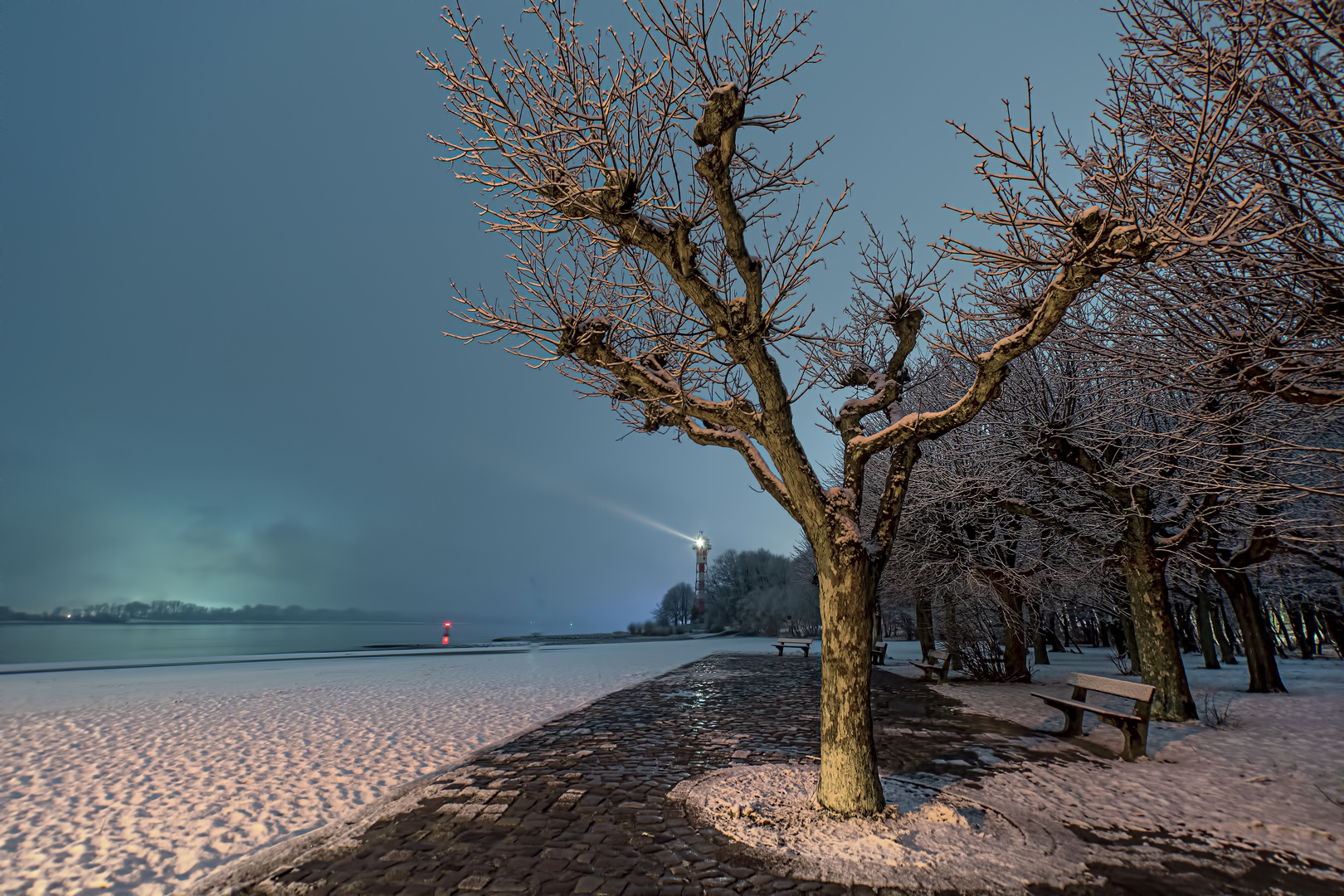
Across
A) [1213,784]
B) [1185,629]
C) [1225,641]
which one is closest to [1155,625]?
[1213,784]

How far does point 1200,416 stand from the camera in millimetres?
6301

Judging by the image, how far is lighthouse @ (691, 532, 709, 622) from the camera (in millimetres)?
74062

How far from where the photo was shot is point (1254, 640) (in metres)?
14.0

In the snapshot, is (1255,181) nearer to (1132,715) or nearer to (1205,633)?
(1132,715)

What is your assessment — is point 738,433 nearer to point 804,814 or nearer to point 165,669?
point 804,814

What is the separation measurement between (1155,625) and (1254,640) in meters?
6.75

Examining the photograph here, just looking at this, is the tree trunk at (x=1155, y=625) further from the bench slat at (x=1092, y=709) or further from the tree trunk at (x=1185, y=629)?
the tree trunk at (x=1185, y=629)

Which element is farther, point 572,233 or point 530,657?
point 530,657

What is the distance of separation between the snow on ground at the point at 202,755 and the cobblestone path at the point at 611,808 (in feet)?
3.20

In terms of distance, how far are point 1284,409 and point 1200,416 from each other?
11.9 feet

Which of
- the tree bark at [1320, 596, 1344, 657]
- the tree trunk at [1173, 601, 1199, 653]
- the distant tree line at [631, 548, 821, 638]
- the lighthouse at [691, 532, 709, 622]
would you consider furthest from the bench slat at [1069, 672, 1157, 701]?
the lighthouse at [691, 532, 709, 622]

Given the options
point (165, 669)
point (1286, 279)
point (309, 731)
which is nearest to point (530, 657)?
point (165, 669)

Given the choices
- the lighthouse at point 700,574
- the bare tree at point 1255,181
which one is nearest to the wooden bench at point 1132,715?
the bare tree at point 1255,181

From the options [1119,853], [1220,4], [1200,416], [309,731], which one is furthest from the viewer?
[309,731]
